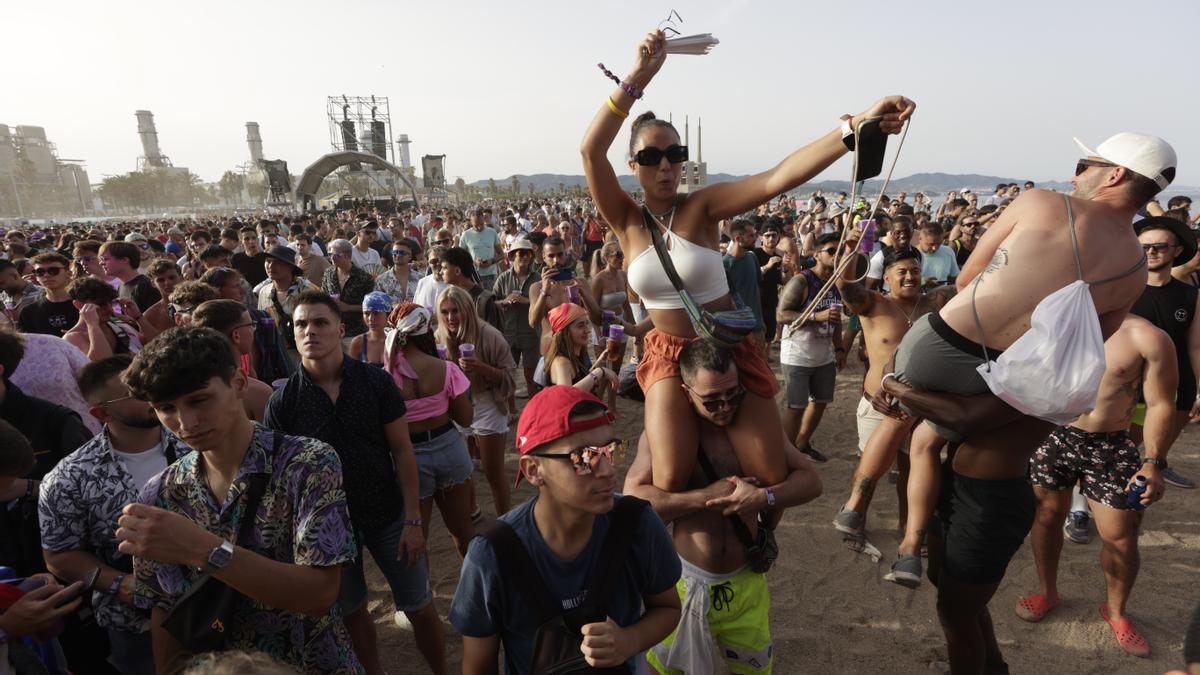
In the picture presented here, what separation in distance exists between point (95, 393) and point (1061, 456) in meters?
5.33

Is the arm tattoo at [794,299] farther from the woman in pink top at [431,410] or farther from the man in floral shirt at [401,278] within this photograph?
the man in floral shirt at [401,278]

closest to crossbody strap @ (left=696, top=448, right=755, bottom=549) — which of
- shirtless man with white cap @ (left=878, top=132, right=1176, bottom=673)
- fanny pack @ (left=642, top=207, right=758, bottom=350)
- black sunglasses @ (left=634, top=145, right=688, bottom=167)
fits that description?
fanny pack @ (left=642, top=207, right=758, bottom=350)

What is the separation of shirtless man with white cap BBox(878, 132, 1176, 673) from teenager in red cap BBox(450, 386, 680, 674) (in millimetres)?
1394

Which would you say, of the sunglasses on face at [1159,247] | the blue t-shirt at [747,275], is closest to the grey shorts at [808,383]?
the blue t-shirt at [747,275]

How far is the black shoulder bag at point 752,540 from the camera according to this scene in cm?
247

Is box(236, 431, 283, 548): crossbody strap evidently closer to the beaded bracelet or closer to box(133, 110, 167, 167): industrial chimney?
the beaded bracelet

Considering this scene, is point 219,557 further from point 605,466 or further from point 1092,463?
point 1092,463

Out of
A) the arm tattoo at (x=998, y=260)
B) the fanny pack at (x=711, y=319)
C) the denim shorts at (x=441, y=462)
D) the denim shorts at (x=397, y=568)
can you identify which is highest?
the arm tattoo at (x=998, y=260)

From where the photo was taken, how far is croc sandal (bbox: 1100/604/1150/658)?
3.39 metres

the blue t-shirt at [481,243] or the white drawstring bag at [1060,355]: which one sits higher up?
the blue t-shirt at [481,243]

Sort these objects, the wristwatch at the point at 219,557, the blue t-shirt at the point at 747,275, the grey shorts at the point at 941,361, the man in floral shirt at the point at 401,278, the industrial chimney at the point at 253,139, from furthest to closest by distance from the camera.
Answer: the industrial chimney at the point at 253,139 < the man in floral shirt at the point at 401,278 < the blue t-shirt at the point at 747,275 < the grey shorts at the point at 941,361 < the wristwatch at the point at 219,557

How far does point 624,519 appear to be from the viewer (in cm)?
188

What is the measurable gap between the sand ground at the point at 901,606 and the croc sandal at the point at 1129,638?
4 centimetres

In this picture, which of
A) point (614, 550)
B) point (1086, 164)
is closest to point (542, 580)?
point (614, 550)
